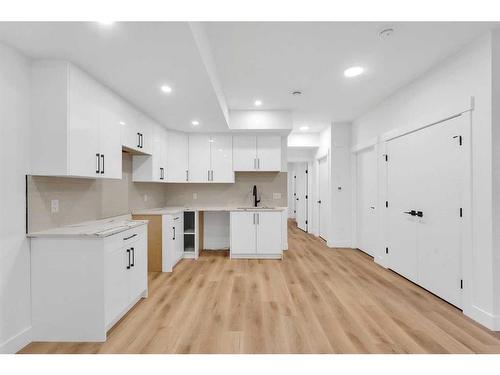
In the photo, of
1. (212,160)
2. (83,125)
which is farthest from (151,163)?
(83,125)

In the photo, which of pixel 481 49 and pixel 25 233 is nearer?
pixel 25 233

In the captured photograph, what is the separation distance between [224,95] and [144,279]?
274 cm

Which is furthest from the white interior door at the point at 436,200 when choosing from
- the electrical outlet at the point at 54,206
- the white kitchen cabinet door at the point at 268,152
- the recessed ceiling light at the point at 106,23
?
the electrical outlet at the point at 54,206

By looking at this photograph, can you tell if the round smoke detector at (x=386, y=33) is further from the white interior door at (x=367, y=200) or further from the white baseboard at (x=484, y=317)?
the white baseboard at (x=484, y=317)

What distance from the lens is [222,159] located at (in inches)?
189

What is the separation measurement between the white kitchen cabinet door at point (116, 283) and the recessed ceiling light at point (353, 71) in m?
3.19

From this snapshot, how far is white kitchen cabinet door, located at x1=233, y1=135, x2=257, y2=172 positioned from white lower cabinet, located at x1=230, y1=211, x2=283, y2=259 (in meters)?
0.97

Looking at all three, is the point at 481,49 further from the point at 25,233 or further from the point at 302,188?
the point at 302,188

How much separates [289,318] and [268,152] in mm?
3116

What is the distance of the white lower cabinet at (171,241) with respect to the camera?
12.2 feet

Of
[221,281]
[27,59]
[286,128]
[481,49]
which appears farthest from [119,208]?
[481,49]

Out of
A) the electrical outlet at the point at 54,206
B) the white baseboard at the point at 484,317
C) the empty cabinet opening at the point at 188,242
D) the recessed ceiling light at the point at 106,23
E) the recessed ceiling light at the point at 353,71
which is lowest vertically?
the white baseboard at the point at 484,317

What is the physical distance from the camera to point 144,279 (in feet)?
9.05

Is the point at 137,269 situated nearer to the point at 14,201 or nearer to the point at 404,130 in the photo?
the point at 14,201
